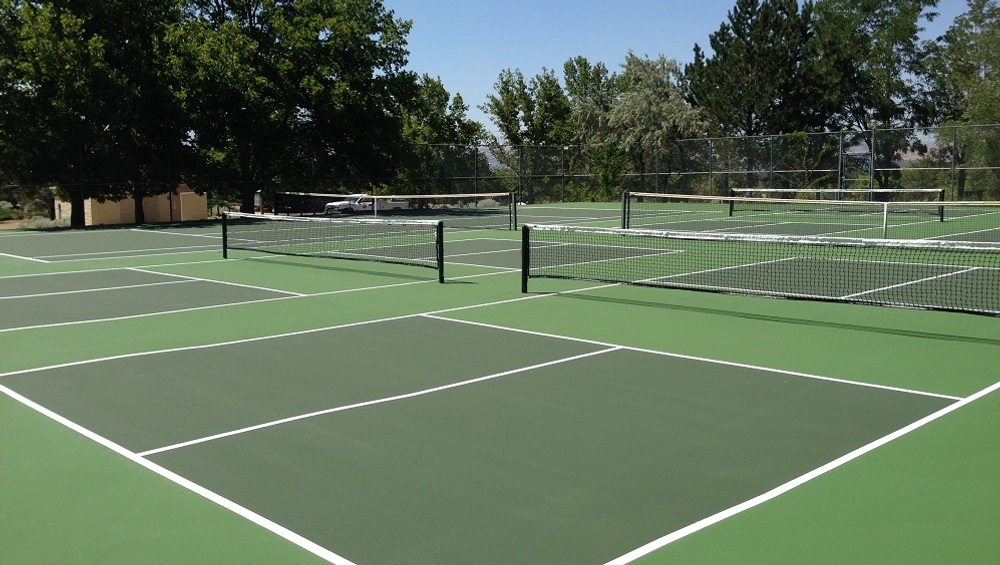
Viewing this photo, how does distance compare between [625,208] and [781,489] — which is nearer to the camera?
[781,489]

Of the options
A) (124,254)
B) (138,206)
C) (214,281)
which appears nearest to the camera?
(214,281)

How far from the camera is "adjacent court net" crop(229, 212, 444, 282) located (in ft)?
62.6

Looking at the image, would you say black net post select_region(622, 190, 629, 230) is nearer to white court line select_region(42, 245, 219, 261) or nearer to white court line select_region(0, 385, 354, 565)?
white court line select_region(42, 245, 219, 261)

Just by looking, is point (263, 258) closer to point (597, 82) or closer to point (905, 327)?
point (905, 327)

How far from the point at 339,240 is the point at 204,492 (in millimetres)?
19313

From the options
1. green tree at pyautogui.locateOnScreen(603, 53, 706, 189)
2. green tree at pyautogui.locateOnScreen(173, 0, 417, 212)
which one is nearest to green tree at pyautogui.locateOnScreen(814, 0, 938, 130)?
green tree at pyautogui.locateOnScreen(603, 53, 706, 189)

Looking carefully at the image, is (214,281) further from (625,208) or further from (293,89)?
(293,89)

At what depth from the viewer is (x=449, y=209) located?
44.7m

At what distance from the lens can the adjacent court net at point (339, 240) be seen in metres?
19.1

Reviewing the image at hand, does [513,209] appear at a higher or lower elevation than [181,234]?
higher

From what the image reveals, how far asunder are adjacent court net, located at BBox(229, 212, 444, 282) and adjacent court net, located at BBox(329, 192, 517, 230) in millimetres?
2303

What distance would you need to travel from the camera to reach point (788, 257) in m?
18.8

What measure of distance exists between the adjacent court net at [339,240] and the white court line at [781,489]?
9292mm

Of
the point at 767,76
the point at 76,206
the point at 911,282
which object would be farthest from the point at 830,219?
the point at 767,76
